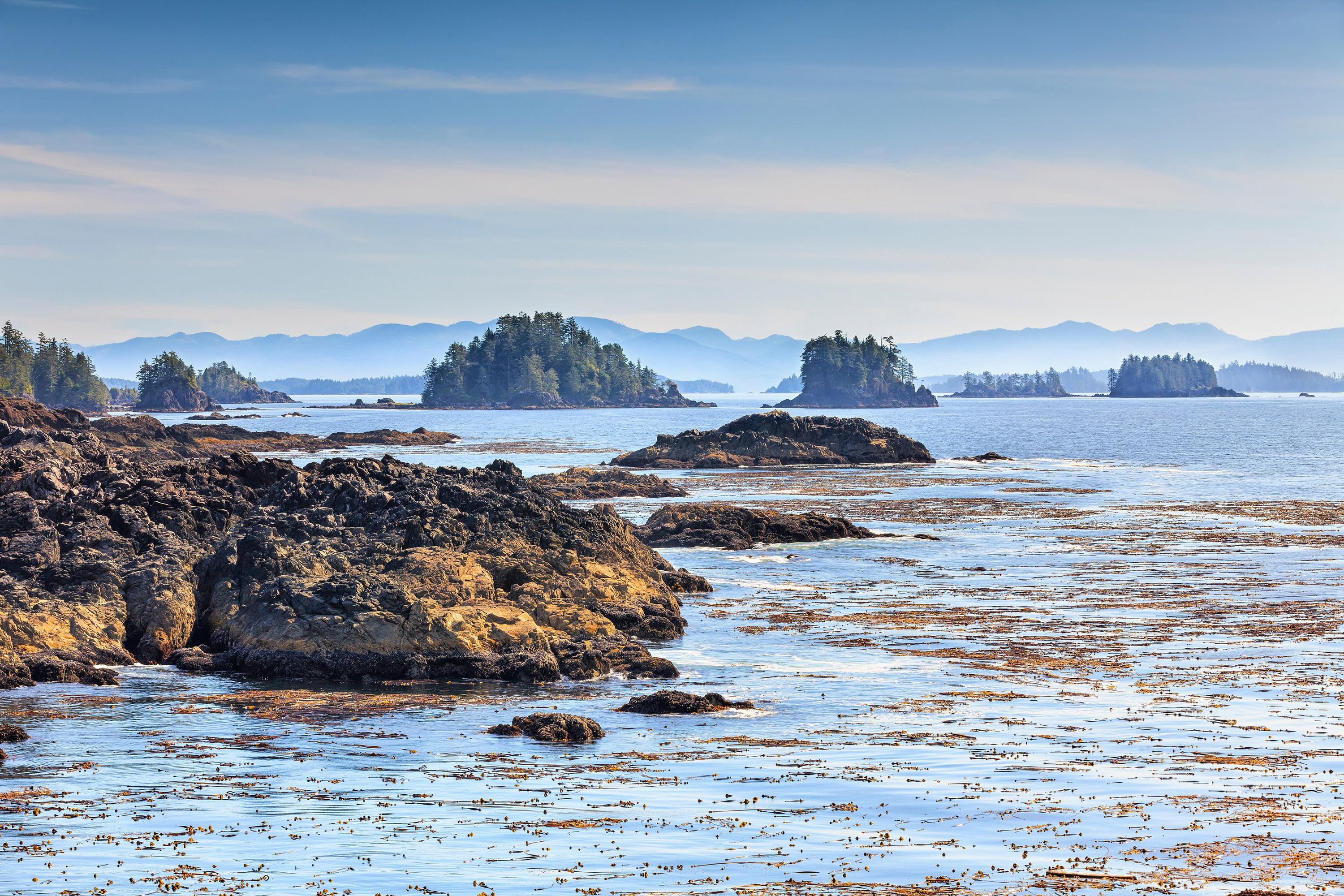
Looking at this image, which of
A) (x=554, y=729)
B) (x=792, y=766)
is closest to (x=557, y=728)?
(x=554, y=729)

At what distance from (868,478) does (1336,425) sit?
137m

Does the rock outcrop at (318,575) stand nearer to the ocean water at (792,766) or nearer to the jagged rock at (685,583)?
the jagged rock at (685,583)

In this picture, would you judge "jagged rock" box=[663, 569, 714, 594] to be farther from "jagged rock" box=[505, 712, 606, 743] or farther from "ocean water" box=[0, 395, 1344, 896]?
"jagged rock" box=[505, 712, 606, 743]

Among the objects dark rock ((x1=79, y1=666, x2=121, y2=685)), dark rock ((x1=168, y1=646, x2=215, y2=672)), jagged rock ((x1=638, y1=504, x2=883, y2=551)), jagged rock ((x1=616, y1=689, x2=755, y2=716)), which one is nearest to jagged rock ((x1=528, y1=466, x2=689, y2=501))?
jagged rock ((x1=638, y1=504, x2=883, y2=551))

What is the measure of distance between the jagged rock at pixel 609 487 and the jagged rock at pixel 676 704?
4238 cm

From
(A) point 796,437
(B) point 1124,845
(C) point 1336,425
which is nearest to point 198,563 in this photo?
(B) point 1124,845

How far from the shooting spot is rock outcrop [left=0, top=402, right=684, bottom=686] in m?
25.0

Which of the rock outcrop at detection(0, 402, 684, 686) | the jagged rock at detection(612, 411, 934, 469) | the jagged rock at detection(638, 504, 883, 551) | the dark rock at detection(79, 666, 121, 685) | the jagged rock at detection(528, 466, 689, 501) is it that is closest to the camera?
the dark rock at detection(79, 666, 121, 685)

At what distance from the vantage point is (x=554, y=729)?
770 inches

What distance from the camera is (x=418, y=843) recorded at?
14250mm

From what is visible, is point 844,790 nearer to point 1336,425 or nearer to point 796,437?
point 796,437

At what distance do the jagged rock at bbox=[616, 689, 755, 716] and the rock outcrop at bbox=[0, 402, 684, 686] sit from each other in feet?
9.83

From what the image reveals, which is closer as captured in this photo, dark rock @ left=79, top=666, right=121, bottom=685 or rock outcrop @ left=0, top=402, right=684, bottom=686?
dark rock @ left=79, top=666, right=121, bottom=685

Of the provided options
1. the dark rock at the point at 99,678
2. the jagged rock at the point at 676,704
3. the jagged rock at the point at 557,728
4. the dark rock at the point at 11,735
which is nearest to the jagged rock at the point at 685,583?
the jagged rock at the point at 676,704
